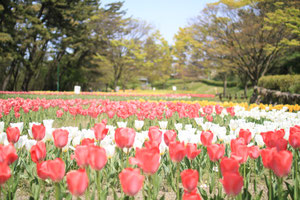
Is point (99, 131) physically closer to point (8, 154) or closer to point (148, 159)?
point (8, 154)

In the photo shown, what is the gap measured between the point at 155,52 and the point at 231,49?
1310 cm

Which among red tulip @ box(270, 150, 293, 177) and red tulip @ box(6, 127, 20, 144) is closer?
red tulip @ box(270, 150, 293, 177)

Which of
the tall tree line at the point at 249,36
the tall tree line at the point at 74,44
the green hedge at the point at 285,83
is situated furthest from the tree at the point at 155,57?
the green hedge at the point at 285,83

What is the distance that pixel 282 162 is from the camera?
1.11 m

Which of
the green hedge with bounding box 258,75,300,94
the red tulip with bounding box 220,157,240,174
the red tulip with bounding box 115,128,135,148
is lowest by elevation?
the red tulip with bounding box 220,157,240,174

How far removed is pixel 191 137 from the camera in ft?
7.07

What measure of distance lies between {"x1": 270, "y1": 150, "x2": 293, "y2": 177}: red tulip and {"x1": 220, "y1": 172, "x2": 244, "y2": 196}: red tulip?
236mm

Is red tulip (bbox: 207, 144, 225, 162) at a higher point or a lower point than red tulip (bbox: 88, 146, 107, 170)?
lower

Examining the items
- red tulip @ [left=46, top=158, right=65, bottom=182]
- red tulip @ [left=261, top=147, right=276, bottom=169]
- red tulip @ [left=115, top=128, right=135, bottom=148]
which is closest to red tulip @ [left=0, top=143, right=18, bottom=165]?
red tulip @ [left=46, top=158, right=65, bottom=182]

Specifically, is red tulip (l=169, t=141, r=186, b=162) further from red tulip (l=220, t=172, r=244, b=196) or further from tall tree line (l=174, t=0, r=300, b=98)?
tall tree line (l=174, t=0, r=300, b=98)

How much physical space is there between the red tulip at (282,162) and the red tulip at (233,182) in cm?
24

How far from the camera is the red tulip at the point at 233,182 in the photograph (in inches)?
38.1

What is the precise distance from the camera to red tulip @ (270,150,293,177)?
1.09 metres

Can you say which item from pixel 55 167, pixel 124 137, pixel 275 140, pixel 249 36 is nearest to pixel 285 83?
pixel 249 36
